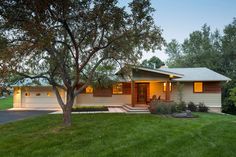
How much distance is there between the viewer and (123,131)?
943cm

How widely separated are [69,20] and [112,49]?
287 cm

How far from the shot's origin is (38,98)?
22172 mm

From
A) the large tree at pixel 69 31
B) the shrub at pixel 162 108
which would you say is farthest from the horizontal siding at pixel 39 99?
the large tree at pixel 69 31

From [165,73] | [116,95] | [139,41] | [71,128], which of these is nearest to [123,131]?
[71,128]

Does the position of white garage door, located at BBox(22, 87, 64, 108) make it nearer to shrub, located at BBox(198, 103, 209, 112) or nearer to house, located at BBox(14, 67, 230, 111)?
house, located at BBox(14, 67, 230, 111)

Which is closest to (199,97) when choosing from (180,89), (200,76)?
(200,76)

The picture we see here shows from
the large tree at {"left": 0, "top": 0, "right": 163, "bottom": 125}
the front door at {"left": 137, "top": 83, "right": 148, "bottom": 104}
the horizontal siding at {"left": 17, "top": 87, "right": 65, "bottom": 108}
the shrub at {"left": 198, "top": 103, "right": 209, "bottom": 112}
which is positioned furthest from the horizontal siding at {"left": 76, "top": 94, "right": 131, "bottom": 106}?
the large tree at {"left": 0, "top": 0, "right": 163, "bottom": 125}

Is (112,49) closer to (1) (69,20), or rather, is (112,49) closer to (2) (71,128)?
(1) (69,20)

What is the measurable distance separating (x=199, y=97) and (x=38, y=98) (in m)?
15.5

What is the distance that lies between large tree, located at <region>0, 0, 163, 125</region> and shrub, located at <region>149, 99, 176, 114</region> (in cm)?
489

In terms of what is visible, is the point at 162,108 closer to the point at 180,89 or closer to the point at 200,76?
the point at 180,89

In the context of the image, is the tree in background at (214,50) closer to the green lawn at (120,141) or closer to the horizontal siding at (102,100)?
the horizontal siding at (102,100)

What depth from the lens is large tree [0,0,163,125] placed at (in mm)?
7750

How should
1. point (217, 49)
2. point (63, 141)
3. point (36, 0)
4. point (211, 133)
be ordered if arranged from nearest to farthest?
point (36, 0) < point (63, 141) < point (211, 133) < point (217, 49)
